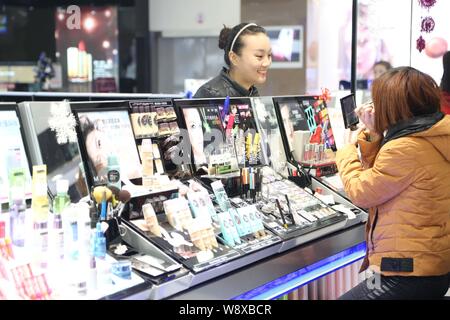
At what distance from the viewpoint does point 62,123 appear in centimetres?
201

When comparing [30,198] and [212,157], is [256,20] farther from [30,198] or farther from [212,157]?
[30,198]

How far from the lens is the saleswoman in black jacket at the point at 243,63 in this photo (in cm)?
321

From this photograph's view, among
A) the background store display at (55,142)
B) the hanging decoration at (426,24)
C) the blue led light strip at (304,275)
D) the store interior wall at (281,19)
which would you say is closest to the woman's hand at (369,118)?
the blue led light strip at (304,275)

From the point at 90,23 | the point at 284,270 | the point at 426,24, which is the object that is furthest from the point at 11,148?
the point at 90,23

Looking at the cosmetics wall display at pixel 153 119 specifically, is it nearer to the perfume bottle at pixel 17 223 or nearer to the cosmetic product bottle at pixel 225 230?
the cosmetic product bottle at pixel 225 230

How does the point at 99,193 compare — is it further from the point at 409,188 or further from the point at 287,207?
the point at 409,188

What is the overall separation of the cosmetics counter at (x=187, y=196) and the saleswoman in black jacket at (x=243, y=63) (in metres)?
0.42

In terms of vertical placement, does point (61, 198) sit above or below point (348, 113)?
below

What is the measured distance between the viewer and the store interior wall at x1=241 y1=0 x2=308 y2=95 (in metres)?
5.80

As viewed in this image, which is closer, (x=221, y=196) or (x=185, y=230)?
(x=185, y=230)

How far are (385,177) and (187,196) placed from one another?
70 cm

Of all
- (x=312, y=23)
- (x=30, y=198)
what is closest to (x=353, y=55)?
(x=312, y=23)

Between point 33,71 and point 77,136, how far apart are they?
8.01 meters

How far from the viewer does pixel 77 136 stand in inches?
80.6
